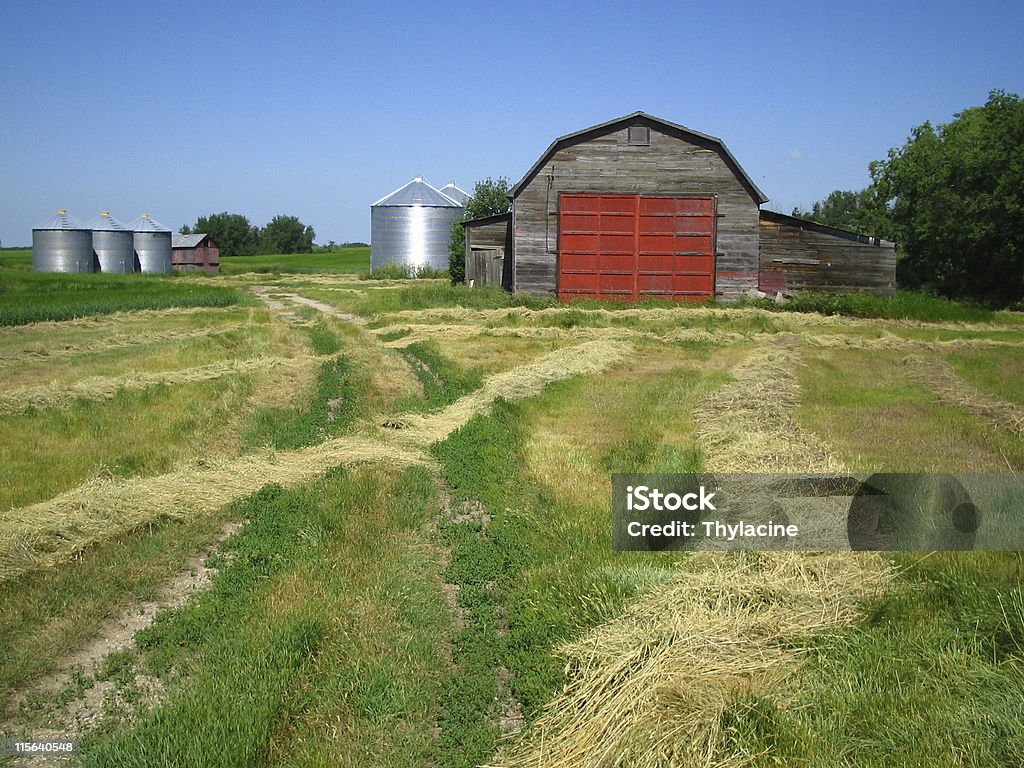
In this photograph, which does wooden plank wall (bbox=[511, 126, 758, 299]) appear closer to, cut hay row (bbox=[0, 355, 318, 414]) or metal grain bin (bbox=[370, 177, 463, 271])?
cut hay row (bbox=[0, 355, 318, 414])

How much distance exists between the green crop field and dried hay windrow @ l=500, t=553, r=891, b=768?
0.06 ft

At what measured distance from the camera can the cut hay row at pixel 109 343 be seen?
19172 mm

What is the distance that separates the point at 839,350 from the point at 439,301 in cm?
1511

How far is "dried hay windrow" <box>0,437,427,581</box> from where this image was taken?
670 centimetres

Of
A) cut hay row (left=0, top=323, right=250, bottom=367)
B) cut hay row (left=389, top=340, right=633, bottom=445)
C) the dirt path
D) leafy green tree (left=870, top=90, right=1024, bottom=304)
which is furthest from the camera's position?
leafy green tree (left=870, top=90, right=1024, bottom=304)

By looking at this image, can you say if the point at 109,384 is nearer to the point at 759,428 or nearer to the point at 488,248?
the point at 759,428

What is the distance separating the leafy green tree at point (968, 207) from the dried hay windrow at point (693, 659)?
105ft

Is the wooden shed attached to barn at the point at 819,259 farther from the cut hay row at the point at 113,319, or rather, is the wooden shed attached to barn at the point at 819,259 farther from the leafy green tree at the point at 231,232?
the leafy green tree at the point at 231,232

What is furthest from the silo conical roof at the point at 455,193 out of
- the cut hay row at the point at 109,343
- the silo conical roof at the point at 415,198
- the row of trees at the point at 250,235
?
the row of trees at the point at 250,235

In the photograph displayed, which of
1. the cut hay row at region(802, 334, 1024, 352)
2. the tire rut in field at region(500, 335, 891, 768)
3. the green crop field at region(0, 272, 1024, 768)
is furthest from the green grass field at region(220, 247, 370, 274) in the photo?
the tire rut in field at region(500, 335, 891, 768)

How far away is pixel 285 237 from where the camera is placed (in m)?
148

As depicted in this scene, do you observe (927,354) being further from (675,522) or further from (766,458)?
(675,522)

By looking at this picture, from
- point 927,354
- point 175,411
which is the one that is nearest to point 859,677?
point 175,411

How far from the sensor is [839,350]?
66.2 ft
